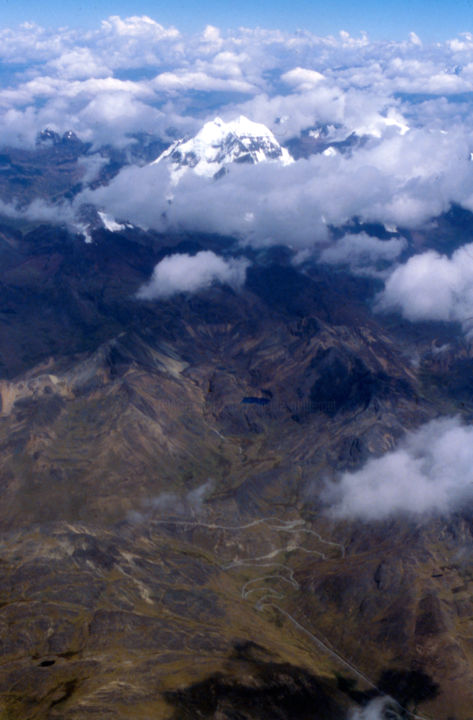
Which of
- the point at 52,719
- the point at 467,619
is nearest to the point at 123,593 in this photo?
the point at 52,719

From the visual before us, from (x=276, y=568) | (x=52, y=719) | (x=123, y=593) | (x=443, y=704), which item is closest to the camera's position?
(x=52, y=719)

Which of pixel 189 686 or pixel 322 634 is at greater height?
pixel 189 686

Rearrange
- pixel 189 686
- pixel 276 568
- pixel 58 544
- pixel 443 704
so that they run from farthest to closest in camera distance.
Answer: pixel 276 568 → pixel 58 544 → pixel 443 704 → pixel 189 686

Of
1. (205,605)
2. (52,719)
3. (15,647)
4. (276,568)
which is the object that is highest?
(52,719)

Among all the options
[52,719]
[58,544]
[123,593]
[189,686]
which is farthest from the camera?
[58,544]

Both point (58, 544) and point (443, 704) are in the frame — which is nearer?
point (443, 704)

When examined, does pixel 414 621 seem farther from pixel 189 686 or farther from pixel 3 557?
pixel 3 557

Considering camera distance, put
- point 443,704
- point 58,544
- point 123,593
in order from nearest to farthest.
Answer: point 443,704 → point 123,593 → point 58,544

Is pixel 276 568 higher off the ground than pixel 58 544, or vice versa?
pixel 58 544

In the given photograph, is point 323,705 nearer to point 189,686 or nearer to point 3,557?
point 189,686

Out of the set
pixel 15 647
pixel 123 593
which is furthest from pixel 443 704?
pixel 15 647
